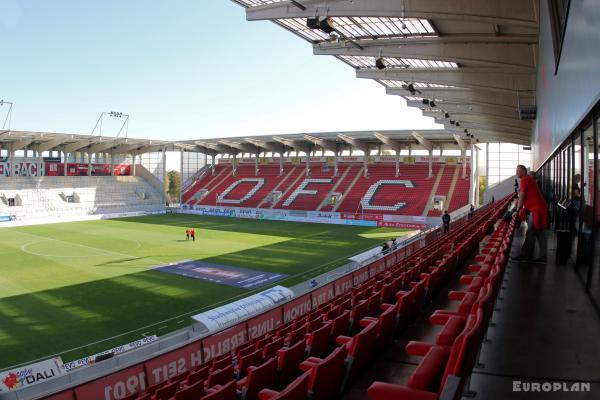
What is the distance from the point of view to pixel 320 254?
26.8 meters

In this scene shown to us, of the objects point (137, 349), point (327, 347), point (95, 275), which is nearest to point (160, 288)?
point (95, 275)

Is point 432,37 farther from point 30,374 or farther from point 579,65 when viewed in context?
point 30,374

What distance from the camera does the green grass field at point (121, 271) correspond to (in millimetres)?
13570

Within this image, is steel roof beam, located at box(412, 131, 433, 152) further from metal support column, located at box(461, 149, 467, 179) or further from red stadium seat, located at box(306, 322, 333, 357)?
red stadium seat, located at box(306, 322, 333, 357)

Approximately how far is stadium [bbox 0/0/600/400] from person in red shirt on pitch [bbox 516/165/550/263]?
0.04 meters

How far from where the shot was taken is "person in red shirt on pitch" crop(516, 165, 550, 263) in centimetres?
752

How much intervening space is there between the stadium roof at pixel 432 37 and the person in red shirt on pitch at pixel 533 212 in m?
3.47

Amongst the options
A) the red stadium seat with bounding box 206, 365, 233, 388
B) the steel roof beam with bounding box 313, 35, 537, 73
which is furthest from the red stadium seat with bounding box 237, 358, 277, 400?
the steel roof beam with bounding box 313, 35, 537, 73

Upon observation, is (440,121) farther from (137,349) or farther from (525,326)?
(525,326)

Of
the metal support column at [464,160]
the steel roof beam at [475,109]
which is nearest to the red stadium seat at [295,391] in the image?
the steel roof beam at [475,109]

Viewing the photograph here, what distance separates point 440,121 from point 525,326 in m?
26.3

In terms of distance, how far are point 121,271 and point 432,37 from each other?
18115 mm

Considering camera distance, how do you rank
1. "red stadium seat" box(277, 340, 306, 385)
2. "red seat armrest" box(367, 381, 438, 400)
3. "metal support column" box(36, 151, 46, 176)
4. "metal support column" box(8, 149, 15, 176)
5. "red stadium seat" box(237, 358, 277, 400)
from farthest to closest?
"metal support column" box(36, 151, 46, 176) < "metal support column" box(8, 149, 15, 176) < "red stadium seat" box(277, 340, 306, 385) < "red stadium seat" box(237, 358, 277, 400) < "red seat armrest" box(367, 381, 438, 400)

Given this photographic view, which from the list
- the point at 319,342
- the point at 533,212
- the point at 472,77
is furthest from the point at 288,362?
the point at 472,77
